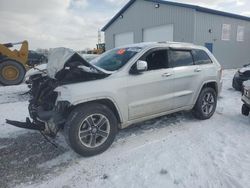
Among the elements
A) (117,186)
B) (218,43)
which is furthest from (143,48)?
(218,43)

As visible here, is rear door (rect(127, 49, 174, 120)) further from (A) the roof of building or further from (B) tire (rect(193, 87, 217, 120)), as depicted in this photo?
(A) the roof of building

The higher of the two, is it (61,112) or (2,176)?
(61,112)

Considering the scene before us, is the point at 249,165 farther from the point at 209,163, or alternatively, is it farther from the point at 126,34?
the point at 126,34

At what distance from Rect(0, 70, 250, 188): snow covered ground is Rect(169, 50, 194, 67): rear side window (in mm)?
1369

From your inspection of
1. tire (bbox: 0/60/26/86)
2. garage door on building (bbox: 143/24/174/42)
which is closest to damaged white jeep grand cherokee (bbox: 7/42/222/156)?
tire (bbox: 0/60/26/86)

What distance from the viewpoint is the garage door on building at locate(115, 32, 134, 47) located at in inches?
811

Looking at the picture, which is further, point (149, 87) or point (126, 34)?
point (126, 34)

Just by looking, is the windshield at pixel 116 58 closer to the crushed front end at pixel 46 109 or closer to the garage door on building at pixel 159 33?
the crushed front end at pixel 46 109

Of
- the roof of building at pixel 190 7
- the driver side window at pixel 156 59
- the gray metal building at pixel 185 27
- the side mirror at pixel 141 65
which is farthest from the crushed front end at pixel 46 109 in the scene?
the roof of building at pixel 190 7

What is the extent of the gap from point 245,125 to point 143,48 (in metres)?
2.94

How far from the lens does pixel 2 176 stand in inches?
129

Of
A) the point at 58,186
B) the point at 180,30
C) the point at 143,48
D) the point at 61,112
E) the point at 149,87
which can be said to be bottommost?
the point at 58,186

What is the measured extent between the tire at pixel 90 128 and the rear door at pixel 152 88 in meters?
0.49

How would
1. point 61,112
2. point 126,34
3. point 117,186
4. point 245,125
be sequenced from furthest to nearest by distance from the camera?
1. point 126,34
2. point 245,125
3. point 61,112
4. point 117,186
